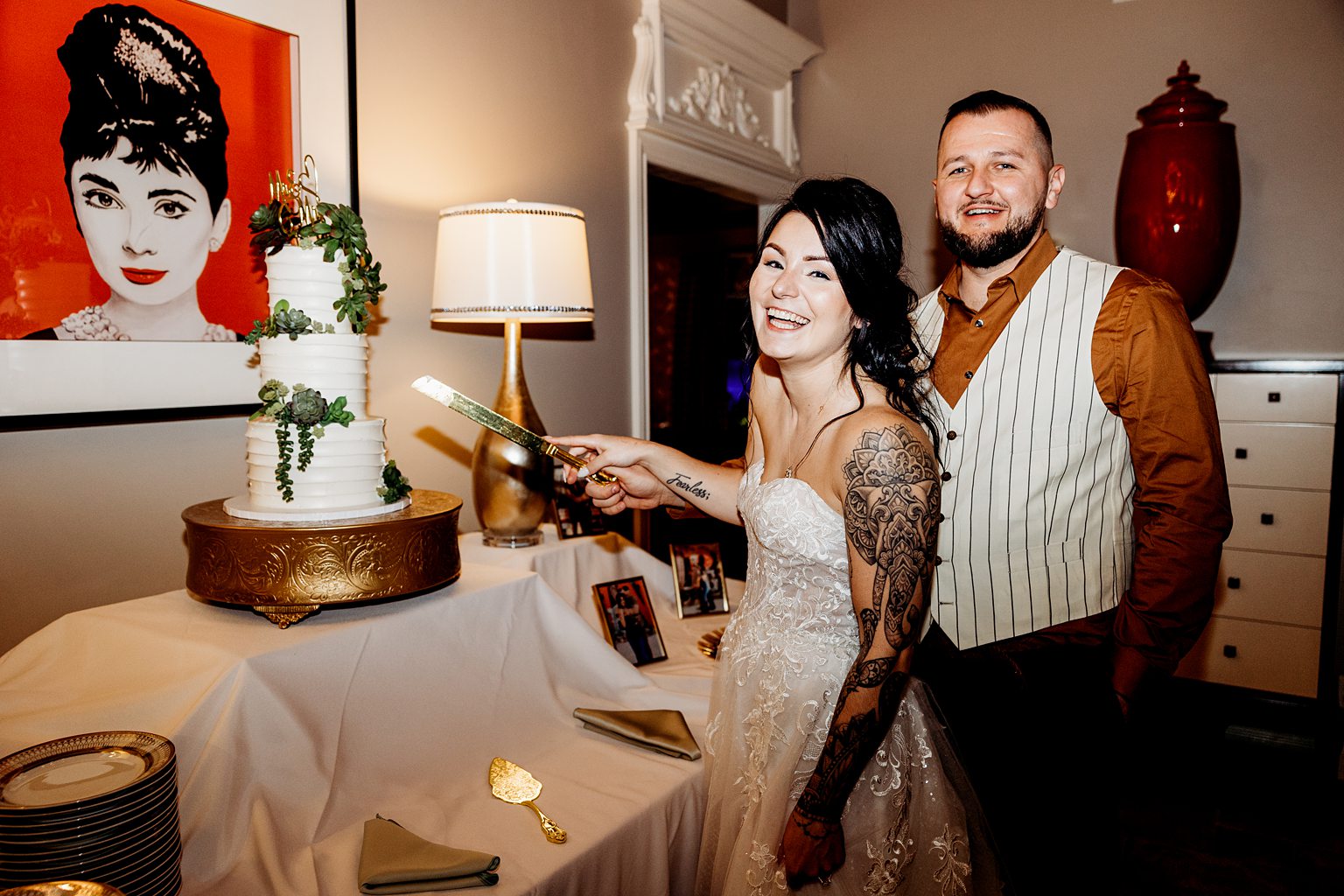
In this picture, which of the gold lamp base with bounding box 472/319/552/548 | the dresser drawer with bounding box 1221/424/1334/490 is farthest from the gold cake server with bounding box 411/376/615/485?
the dresser drawer with bounding box 1221/424/1334/490

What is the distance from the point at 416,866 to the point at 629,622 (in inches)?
45.0

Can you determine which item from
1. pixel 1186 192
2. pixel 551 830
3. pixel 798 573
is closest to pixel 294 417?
pixel 551 830

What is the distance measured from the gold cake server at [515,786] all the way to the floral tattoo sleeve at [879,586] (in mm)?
550

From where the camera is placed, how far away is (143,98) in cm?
194

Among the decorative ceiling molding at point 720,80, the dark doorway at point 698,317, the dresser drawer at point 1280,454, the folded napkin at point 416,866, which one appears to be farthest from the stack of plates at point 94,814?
the dark doorway at point 698,317

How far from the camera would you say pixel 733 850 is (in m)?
1.54

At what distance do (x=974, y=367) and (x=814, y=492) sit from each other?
0.63 metres

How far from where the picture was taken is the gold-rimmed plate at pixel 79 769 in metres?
1.15

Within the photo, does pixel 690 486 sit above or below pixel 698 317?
below

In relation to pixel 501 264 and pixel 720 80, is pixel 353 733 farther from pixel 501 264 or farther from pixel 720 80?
pixel 720 80

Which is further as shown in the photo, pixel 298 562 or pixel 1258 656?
pixel 1258 656

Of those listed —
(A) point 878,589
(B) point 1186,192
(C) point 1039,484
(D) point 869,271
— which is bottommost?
(A) point 878,589

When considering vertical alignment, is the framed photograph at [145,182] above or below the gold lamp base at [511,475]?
above

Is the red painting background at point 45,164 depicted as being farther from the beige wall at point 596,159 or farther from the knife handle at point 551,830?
the knife handle at point 551,830
